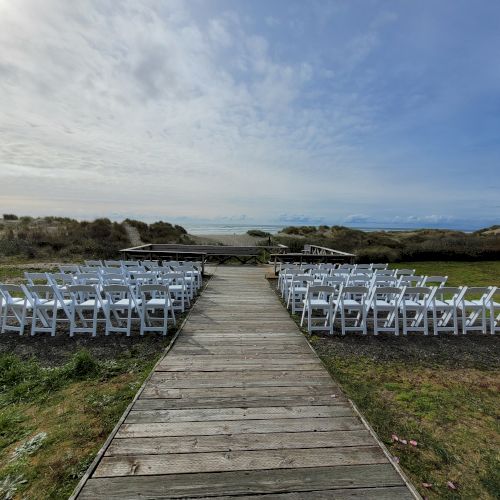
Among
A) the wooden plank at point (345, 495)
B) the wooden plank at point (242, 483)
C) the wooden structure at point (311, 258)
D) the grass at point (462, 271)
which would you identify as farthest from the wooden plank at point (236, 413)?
the grass at point (462, 271)

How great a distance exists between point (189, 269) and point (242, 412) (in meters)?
5.88

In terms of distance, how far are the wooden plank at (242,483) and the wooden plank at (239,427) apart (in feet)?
1.51

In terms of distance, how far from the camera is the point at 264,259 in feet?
50.2

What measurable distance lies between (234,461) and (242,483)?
0.21 meters

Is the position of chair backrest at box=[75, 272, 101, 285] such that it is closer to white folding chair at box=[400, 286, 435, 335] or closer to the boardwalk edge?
the boardwalk edge

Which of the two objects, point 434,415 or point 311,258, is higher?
point 311,258

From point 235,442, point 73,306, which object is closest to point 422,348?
point 235,442

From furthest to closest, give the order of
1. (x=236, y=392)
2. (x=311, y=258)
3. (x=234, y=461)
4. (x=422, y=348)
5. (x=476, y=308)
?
(x=311, y=258), (x=476, y=308), (x=422, y=348), (x=236, y=392), (x=234, y=461)

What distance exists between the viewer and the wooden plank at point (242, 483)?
2.04 meters

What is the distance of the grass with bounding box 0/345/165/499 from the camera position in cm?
228

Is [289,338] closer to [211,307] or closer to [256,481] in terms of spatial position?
[211,307]

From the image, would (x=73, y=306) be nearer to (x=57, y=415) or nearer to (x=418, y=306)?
(x=57, y=415)

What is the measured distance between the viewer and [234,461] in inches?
91.6

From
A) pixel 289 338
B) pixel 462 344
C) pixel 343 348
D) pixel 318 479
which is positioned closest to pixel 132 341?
pixel 289 338
